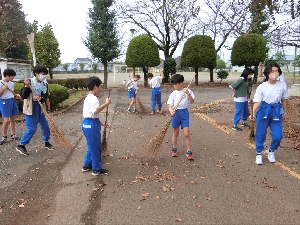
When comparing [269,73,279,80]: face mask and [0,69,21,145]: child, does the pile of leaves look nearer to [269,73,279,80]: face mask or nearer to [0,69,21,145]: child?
[269,73,279,80]: face mask

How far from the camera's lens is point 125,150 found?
614cm

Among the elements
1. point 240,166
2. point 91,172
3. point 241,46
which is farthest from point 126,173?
point 241,46

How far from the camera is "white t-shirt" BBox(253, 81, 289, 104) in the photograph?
16.0 feet

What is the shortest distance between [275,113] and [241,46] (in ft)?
67.8

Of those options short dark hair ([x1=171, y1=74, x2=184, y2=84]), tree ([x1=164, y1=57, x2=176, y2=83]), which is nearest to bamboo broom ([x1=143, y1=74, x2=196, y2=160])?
short dark hair ([x1=171, y1=74, x2=184, y2=84])

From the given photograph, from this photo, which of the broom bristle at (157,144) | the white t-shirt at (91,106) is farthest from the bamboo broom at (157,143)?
the white t-shirt at (91,106)

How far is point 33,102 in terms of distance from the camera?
5.72 m

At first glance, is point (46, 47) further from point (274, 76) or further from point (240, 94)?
point (274, 76)

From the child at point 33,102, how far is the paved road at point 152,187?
401 mm

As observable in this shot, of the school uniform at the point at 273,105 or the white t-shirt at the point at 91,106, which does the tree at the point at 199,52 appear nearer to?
the school uniform at the point at 273,105

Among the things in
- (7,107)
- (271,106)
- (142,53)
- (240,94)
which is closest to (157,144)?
(271,106)

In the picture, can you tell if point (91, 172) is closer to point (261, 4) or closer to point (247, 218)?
point (247, 218)

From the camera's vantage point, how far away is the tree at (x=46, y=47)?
24312 millimetres

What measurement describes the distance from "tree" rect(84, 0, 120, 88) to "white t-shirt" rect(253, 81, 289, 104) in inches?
761
